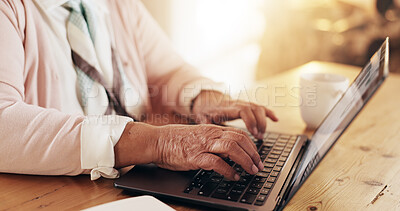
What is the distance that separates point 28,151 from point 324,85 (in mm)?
699

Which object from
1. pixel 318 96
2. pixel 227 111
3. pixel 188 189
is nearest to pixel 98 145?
pixel 188 189

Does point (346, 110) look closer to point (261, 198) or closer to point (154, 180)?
point (261, 198)

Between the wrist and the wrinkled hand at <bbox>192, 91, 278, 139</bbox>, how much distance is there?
30 cm

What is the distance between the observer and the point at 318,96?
3.72 feet

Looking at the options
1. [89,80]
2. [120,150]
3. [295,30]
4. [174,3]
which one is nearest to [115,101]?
[89,80]

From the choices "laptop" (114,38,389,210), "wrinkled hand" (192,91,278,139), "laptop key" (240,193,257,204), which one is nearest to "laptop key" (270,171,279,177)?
"laptop" (114,38,389,210)

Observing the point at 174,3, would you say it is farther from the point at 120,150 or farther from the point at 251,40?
the point at 120,150

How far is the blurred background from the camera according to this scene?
3232 mm

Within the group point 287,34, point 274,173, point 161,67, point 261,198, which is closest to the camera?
point 261,198

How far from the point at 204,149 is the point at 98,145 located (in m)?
0.19

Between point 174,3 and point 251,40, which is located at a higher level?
point 174,3

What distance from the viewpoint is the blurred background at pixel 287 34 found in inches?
127

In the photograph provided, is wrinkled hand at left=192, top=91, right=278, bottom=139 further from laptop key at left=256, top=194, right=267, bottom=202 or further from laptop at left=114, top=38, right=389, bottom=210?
laptop key at left=256, top=194, right=267, bottom=202

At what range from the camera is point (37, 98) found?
992mm
